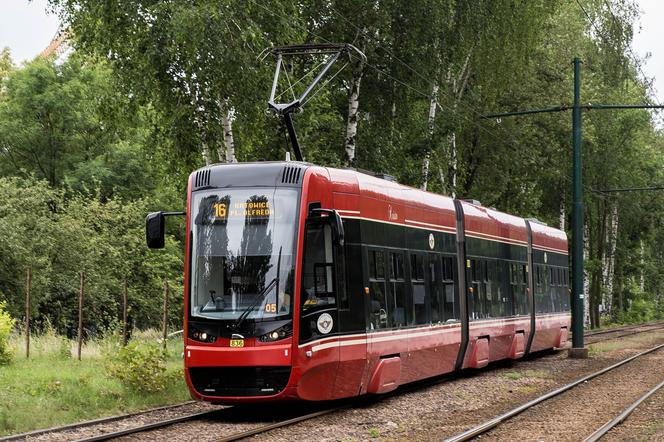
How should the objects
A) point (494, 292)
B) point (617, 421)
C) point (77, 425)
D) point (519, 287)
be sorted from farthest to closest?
1. point (519, 287)
2. point (494, 292)
3. point (617, 421)
4. point (77, 425)

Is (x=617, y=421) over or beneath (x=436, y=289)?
beneath

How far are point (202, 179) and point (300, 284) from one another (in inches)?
76.8

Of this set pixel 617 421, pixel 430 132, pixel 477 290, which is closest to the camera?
pixel 617 421

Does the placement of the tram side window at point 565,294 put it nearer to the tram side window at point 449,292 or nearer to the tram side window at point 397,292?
the tram side window at point 449,292

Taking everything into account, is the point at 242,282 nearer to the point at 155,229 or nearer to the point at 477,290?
the point at 155,229

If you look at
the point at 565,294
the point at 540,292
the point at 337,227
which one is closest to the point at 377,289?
the point at 337,227

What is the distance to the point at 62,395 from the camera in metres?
15.5

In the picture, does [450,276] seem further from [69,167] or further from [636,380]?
[69,167]

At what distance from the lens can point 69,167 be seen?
51094 millimetres

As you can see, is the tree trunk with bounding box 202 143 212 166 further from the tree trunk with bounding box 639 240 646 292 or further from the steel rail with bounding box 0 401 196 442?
the tree trunk with bounding box 639 240 646 292

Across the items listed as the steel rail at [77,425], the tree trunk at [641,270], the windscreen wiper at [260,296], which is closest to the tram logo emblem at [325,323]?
the windscreen wiper at [260,296]

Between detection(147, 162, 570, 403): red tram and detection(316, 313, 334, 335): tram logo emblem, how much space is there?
0.01 m

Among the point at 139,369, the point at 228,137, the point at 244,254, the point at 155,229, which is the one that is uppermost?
the point at 228,137

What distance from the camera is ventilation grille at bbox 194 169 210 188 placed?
48.6 feet
